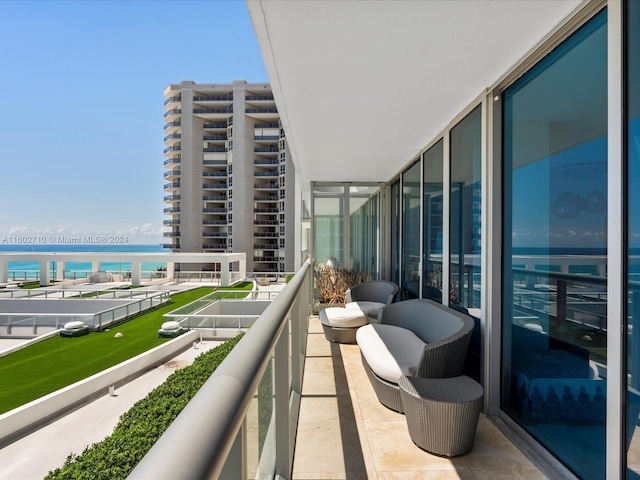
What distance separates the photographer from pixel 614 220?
1708mm

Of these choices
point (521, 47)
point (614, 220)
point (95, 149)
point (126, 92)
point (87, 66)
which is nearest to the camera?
point (614, 220)

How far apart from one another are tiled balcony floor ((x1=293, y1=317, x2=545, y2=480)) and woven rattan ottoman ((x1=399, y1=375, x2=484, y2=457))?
2.9 inches

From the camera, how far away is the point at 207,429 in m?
0.45

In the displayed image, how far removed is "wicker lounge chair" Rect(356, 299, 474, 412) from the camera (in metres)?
2.82

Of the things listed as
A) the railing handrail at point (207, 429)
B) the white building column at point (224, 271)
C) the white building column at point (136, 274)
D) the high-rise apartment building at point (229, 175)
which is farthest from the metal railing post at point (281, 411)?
the high-rise apartment building at point (229, 175)

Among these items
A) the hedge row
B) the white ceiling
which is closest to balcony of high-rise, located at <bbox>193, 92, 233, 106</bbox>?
the hedge row

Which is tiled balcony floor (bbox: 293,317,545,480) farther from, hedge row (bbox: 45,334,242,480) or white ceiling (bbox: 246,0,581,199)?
white ceiling (bbox: 246,0,581,199)

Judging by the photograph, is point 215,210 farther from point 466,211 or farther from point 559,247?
point 559,247

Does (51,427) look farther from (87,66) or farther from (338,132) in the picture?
(87,66)

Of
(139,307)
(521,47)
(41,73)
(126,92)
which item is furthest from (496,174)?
(126,92)

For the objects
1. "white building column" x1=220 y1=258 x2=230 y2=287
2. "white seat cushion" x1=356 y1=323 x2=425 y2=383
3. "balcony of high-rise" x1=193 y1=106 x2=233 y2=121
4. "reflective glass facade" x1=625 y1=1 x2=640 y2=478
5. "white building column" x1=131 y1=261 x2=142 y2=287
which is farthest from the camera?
"balcony of high-rise" x1=193 y1=106 x2=233 y2=121

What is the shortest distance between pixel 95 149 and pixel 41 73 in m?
46.6

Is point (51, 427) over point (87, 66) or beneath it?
beneath

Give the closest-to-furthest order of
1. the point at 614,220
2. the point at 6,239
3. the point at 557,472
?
the point at 614,220 < the point at 557,472 < the point at 6,239
